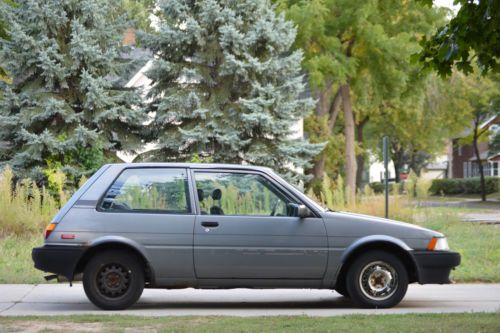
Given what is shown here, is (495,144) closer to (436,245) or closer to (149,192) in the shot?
(436,245)

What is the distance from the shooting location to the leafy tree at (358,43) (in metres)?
37.5

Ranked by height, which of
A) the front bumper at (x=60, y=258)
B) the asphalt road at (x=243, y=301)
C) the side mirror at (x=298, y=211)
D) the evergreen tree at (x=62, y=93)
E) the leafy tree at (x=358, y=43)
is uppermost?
the leafy tree at (x=358, y=43)

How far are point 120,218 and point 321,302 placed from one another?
2699 millimetres

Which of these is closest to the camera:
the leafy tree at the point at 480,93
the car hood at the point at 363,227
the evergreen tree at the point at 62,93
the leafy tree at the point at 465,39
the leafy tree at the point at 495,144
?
the leafy tree at the point at 465,39

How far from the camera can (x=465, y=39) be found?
33.9 feet

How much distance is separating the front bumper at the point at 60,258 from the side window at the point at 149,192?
589mm

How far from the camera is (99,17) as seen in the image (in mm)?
28438

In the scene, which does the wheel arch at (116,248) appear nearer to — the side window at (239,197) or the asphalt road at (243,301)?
the asphalt road at (243,301)

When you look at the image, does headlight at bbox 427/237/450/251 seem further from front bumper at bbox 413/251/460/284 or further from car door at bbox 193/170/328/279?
car door at bbox 193/170/328/279

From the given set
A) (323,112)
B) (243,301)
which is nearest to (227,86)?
(323,112)

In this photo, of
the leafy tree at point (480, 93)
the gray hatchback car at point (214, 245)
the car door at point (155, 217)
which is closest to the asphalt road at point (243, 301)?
the gray hatchback car at point (214, 245)

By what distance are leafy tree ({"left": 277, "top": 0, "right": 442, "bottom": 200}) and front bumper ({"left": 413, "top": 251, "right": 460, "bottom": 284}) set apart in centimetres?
2598

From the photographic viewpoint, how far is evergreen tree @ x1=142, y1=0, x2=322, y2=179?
2800 cm

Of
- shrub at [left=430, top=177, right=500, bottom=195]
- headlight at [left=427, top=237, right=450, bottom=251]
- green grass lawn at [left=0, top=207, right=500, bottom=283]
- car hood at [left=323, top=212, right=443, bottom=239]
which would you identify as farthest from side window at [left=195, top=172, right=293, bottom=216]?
shrub at [left=430, top=177, right=500, bottom=195]
